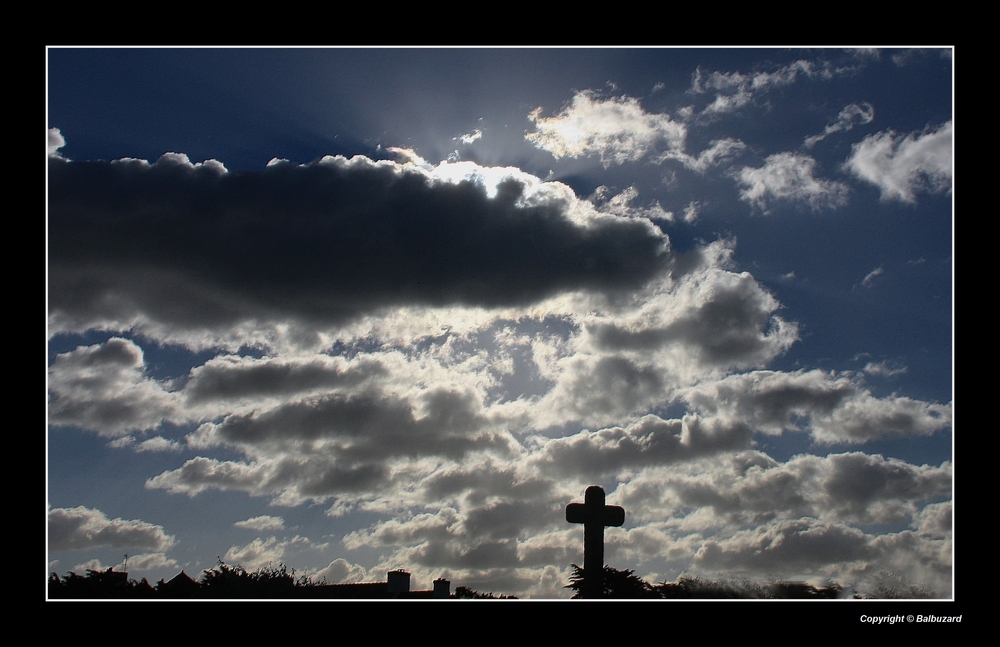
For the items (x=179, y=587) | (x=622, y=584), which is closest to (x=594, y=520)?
(x=622, y=584)

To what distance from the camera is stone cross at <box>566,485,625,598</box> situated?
14281 millimetres

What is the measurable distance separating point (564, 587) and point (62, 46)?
41.5 ft

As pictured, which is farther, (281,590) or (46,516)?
(281,590)

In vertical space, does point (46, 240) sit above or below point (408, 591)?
above

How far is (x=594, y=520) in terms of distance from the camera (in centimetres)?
1437

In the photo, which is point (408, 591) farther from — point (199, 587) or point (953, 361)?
point (953, 361)

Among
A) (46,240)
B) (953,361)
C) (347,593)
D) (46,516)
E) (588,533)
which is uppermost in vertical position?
(46,240)

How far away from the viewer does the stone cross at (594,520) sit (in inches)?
562

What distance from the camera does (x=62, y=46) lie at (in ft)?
30.3

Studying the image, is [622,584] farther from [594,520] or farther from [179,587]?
Answer: [179,587]
